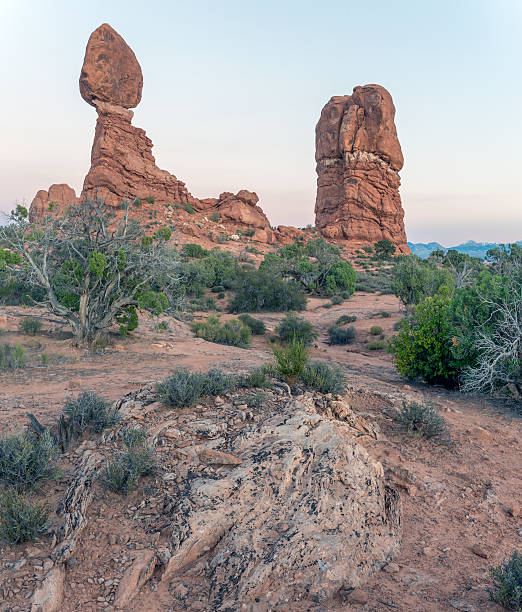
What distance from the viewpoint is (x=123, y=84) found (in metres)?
43.9

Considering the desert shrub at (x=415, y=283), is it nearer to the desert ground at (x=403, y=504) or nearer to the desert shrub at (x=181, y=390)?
the desert ground at (x=403, y=504)

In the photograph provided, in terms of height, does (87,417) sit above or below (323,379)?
below

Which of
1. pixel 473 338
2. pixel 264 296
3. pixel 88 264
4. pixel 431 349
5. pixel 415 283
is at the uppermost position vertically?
pixel 415 283

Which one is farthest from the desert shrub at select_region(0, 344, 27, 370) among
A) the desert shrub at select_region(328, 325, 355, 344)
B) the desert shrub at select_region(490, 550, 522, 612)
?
the desert shrub at select_region(328, 325, 355, 344)

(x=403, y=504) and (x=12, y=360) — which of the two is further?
(x=12, y=360)

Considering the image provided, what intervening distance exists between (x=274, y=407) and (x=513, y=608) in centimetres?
300

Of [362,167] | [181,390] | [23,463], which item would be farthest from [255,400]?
[362,167]

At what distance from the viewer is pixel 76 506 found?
11.3 ft

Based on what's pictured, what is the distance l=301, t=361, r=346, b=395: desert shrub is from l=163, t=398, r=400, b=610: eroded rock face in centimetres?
188

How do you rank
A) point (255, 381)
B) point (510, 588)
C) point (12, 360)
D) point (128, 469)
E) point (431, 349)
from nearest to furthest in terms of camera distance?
1. point (510, 588)
2. point (128, 469)
3. point (255, 381)
4. point (12, 360)
5. point (431, 349)

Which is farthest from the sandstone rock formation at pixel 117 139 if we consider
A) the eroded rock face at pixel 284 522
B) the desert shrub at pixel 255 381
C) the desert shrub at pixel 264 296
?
the eroded rock face at pixel 284 522

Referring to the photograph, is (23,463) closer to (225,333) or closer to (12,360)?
(12,360)

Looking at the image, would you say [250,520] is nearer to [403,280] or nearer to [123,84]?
[403,280]

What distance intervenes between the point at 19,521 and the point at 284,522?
2096mm
